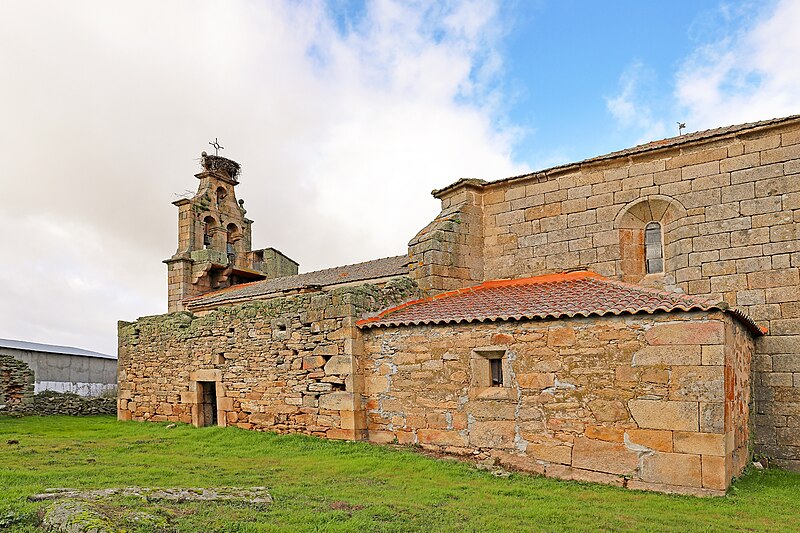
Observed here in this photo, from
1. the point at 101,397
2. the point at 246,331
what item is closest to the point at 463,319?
the point at 246,331

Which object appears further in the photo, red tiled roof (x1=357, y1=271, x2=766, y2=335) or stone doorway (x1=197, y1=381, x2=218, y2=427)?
stone doorway (x1=197, y1=381, x2=218, y2=427)

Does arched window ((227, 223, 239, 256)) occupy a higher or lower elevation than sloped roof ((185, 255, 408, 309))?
higher

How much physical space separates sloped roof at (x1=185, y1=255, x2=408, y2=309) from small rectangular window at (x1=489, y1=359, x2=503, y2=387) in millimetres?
6368

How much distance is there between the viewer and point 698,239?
10195 millimetres

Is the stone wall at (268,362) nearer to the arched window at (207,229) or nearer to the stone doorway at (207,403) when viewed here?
the stone doorway at (207,403)

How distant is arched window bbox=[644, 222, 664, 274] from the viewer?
10945 millimetres

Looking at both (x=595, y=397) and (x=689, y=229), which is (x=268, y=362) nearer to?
(x=595, y=397)

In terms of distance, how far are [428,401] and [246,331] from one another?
4597mm

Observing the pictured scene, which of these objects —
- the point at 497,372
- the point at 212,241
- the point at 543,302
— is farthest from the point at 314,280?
the point at 543,302

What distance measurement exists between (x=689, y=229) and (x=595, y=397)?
393 centimetres

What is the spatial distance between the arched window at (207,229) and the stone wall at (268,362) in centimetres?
810

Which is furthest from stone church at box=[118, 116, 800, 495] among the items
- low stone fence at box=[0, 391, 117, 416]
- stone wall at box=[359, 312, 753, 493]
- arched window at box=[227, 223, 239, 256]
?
arched window at box=[227, 223, 239, 256]

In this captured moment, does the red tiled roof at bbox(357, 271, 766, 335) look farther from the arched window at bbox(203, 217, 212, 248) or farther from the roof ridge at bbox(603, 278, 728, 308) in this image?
the arched window at bbox(203, 217, 212, 248)

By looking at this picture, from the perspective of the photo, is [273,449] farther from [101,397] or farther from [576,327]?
[101,397]
